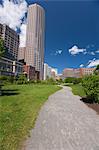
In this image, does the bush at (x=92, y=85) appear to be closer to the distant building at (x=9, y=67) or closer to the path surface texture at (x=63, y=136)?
the path surface texture at (x=63, y=136)

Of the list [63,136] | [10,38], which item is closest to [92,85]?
[63,136]

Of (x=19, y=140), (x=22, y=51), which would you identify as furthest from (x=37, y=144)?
(x=22, y=51)

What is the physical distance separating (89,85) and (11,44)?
14123cm

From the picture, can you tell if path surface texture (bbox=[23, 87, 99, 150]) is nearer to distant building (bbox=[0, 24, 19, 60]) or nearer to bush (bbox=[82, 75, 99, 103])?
bush (bbox=[82, 75, 99, 103])

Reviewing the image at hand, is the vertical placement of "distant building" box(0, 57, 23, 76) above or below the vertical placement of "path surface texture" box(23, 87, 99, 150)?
above

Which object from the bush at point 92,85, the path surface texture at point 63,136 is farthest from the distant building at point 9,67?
the path surface texture at point 63,136

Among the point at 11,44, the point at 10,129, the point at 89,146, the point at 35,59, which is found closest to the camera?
the point at 89,146

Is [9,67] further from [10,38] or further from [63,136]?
[63,136]

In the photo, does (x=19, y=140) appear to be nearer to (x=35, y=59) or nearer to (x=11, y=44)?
(x=11, y=44)

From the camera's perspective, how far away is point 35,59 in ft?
613

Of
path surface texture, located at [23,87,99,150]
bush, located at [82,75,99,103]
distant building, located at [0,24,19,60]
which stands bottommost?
path surface texture, located at [23,87,99,150]

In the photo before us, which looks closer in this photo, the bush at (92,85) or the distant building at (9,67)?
the bush at (92,85)

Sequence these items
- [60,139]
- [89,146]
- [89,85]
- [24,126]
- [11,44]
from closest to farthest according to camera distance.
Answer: [89,146], [60,139], [24,126], [89,85], [11,44]

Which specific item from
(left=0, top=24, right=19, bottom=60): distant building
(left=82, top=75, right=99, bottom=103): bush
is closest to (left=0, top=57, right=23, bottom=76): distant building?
(left=0, top=24, right=19, bottom=60): distant building
